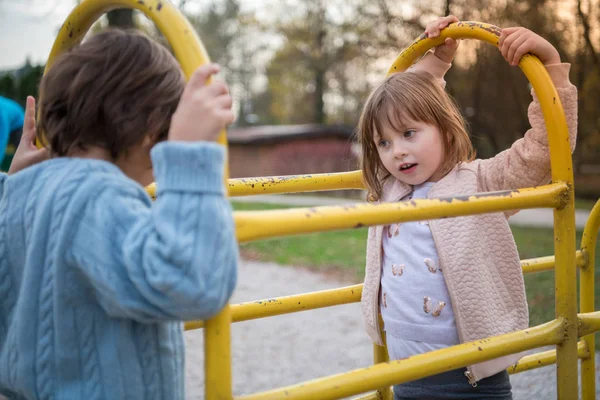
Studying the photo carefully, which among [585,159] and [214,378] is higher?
[214,378]

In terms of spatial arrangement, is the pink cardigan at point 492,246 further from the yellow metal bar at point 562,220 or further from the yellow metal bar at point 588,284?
the yellow metal bar at point 588,284

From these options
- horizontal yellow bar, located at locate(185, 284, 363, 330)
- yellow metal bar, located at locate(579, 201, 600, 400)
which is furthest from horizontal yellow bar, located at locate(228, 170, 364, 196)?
yellow metal bar, located at locate(579, 201, 600, 400)

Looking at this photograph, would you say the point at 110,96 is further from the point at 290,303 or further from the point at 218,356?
the point at 290,303

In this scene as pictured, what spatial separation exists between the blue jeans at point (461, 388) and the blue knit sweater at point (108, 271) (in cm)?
78

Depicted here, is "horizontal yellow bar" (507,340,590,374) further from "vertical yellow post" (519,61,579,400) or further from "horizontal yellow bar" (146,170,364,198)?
"horizontal yellow bar" (146,170,364,198)

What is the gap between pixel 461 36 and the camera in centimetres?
164

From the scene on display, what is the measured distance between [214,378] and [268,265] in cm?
674

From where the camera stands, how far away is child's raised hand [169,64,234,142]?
0.97 m

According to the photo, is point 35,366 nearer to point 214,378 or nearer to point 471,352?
point 214,378

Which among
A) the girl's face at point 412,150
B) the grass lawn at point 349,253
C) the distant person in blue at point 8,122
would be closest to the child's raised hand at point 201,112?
the girl's face at point 412,150

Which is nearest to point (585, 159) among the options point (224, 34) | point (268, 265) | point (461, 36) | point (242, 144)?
point (242, 144)

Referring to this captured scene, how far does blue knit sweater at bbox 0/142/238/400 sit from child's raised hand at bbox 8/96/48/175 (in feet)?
0.71

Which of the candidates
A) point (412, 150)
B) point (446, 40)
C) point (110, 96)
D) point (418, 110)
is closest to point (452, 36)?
point (446, 40)

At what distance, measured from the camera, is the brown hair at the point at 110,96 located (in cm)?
106
